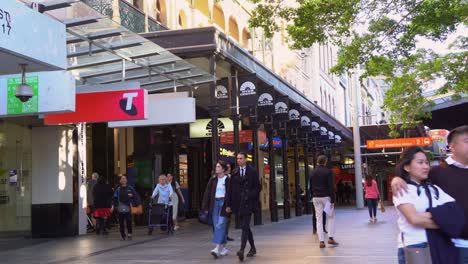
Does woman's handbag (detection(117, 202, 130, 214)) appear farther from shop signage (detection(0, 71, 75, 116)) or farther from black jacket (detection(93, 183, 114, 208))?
shop signage (detection(0, 71, 75, 116))

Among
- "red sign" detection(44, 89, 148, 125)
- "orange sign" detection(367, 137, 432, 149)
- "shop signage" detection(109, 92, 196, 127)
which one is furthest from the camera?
"orange sign" detection(367, 137, 432, 149)

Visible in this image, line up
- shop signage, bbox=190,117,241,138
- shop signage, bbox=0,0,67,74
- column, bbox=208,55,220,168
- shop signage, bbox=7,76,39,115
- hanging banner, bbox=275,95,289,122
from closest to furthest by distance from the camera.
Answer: shop signage, bbox=0,0,67,74 < shop signage, bbox=7,76,39,115 < column, bbox=208,55,220,168 < hanging banner, bbox=275,95,289,122 < shop signage, bbox=190,117,241,138

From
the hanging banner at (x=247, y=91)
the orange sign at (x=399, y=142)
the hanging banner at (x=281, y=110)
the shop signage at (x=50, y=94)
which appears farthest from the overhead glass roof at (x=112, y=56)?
the orange sign at (x=399, y=142)

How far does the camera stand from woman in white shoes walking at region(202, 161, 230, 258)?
34.0ft

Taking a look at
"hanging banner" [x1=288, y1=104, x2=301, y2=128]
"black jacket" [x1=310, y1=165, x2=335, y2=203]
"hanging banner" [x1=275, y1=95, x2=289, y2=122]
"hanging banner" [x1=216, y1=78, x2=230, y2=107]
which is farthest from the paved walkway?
"hanging banner" [x1=288, y1=104, x2=301, y2=128]

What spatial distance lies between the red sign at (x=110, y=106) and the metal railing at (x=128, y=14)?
326cm

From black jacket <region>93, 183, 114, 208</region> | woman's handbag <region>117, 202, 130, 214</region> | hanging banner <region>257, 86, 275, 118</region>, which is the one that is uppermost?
hanging banner <region>257, 86, 275, 118</region>

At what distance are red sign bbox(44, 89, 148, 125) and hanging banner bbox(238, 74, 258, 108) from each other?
179 inches

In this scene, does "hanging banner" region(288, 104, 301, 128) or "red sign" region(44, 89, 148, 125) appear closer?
"red sign" region(44, 89, 148, 125)

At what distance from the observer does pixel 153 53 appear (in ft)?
41.4

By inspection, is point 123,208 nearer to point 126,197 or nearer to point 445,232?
point 126,197

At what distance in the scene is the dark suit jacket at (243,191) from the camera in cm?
1023

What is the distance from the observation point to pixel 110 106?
12867 millimetres

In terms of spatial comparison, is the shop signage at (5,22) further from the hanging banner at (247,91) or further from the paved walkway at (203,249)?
the hanging banner at (247,91)
